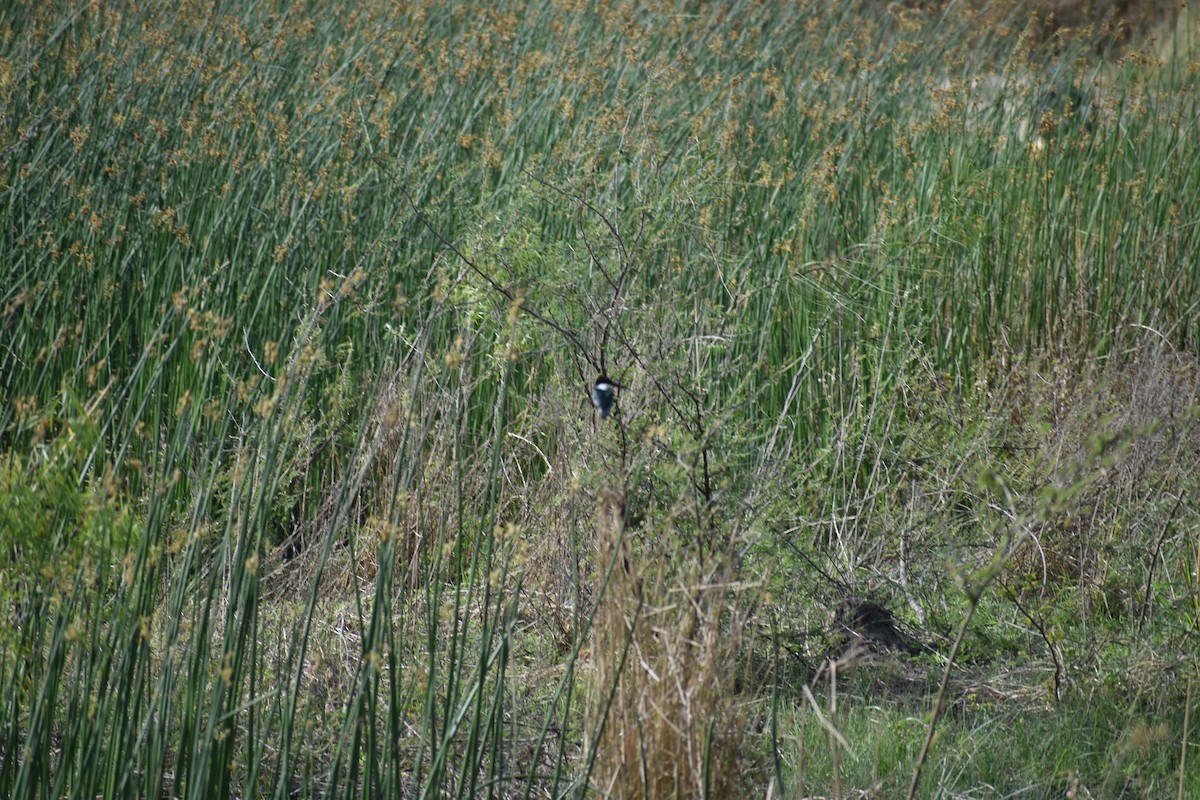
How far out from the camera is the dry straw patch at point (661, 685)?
5.71 feet

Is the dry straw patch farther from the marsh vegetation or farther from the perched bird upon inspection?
the perched bird

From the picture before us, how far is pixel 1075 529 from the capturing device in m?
3.18

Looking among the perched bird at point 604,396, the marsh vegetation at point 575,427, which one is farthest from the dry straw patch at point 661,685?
the perched bird at point 604,396

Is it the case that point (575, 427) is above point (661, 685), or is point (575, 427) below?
above

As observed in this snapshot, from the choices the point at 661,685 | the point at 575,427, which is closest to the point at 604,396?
the point at 575,427

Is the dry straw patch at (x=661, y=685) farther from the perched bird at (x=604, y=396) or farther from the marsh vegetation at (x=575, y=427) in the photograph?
the perched bird at (x=604, y=396)

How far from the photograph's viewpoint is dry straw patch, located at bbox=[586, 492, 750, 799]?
68.6 inches

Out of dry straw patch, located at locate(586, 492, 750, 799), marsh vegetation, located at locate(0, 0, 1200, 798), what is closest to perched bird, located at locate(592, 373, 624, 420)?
marsh vegetation, located at locate(0, 0, 1200, 798)

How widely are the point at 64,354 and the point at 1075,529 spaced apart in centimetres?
289

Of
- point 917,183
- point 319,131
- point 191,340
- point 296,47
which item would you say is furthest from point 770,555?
point 296,47

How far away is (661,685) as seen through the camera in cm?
180

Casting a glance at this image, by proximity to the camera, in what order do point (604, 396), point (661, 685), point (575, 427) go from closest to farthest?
point (661, 685) < point (604, 396) < point (575, 427)

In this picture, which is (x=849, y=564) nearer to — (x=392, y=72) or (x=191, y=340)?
(x=191, y=340)

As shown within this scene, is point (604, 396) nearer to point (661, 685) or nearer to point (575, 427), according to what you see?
point (575, 427)
